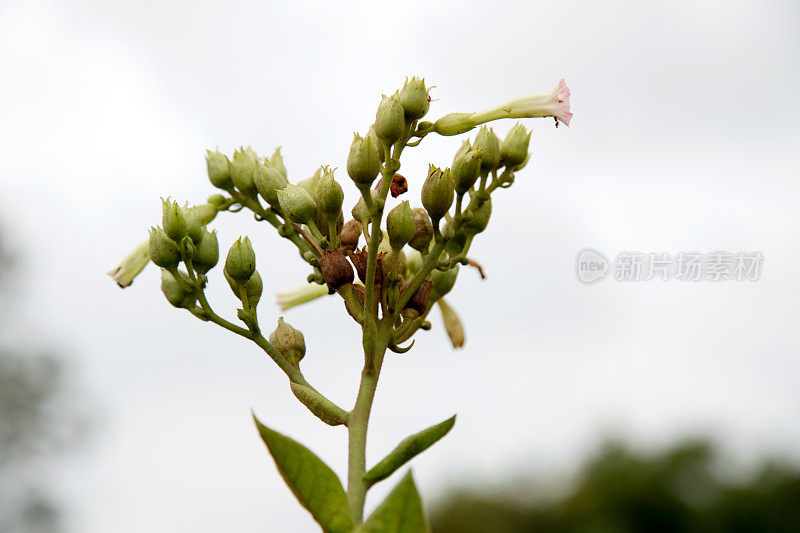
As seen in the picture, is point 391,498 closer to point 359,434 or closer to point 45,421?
point 359,434

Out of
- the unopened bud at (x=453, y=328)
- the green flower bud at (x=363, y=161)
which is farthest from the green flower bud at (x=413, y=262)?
the green flower bud at (x=363, y=161)

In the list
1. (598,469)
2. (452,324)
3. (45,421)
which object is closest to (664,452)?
(598,469)

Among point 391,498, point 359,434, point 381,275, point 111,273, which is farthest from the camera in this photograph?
point 111,273

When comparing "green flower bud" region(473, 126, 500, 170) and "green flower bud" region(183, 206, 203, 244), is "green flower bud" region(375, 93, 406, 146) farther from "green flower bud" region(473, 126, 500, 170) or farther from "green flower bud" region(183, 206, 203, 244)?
"green flower bud" region(183, 206, 203, 244)

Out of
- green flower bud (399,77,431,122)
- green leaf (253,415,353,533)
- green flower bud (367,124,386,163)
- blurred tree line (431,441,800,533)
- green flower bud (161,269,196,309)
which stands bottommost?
blurred tree line (431,441,800,533)

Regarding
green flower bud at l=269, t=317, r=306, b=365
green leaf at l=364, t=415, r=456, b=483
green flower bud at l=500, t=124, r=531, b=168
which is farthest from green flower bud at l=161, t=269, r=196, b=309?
green flower bud at l=500, t=124, r=531, b=168

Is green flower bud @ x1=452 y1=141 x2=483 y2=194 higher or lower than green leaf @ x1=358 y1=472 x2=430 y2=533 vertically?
higher

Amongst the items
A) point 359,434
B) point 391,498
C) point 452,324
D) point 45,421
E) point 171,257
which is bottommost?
point 391,498

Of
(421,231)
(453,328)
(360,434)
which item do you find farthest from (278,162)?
(360,434)
